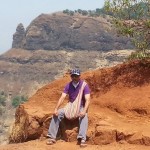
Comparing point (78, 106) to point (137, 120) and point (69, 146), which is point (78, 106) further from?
point (137, 120)

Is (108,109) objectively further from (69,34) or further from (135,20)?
(69,34)

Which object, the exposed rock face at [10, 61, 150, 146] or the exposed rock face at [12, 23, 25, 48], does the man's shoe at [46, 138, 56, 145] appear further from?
the exposed rock face at [12, 23, 25, 48]

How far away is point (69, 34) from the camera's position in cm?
12775

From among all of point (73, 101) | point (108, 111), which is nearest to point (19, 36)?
point (108, 111)

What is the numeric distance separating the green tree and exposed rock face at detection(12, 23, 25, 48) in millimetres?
125391

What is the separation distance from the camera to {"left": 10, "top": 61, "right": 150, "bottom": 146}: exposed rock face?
331 inches

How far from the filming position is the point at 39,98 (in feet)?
36.7

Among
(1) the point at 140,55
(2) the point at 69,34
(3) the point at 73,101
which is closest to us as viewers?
(3) the point at 73,101

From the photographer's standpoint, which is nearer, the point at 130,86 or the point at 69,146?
the point at 69,146

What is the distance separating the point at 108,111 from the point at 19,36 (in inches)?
5232

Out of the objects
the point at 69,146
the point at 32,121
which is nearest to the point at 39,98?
the point at 32,121

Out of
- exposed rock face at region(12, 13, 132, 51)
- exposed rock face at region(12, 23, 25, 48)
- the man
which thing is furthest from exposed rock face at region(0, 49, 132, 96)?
the man

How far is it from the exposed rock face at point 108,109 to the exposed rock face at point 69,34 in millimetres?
112690

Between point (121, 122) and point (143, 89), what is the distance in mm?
1407
